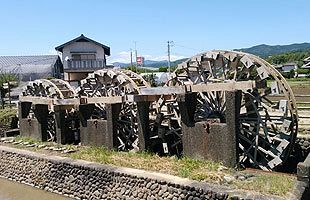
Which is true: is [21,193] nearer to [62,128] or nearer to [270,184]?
[62,128]

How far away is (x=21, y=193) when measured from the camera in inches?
459

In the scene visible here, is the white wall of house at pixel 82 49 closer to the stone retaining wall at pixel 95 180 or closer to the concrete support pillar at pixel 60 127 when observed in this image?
the concrete support pillar at pixel 60 127

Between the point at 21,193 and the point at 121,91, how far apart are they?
15.5ft

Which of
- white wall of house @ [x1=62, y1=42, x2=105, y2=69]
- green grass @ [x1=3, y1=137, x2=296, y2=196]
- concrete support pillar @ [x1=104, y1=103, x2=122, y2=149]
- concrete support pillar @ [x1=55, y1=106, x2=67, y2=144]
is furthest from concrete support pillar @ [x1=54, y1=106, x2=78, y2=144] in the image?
white wall of house @ [x1=62, y1=42, x2=105, y2=69]

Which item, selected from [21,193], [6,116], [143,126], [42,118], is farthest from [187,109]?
[6,116]

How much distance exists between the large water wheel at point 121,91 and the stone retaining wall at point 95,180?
2097mm

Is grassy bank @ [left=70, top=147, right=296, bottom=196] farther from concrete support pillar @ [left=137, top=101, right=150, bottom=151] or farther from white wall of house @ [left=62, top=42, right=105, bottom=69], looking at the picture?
white wall of house @ [left=62, top=42, right=105, bottom=69]

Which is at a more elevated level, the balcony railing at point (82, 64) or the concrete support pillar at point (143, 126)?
the balcony railing at point (82, 64)

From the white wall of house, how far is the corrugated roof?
858 cm

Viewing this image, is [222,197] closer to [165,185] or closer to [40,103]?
[165,185]

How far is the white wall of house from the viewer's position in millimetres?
36003

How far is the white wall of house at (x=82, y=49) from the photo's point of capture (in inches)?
1417

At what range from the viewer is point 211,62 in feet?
37.3

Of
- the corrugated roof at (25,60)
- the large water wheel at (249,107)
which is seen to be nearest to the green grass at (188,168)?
the large water wheel at (249,107)
